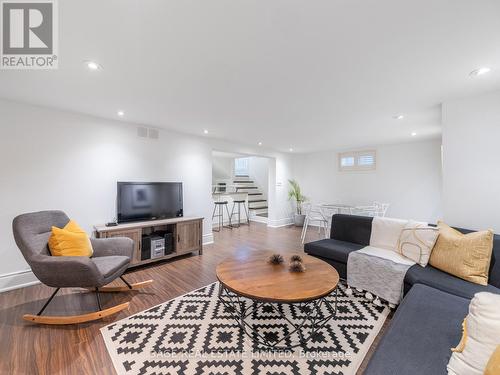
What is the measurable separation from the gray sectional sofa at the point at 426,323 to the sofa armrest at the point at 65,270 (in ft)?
7.45

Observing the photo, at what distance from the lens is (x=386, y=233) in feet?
9.02

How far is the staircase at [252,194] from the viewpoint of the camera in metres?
7.66

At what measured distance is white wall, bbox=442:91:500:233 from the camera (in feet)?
7.47

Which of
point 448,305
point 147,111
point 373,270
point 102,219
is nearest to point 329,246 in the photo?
Result: point 373,270

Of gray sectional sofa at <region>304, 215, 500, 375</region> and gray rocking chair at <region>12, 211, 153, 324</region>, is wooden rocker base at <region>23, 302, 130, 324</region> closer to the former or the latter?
gray rocking chair at <region>12, 211, 153, 324</region>

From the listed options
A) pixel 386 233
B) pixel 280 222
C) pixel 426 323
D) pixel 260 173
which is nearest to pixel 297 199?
pixel 280 222

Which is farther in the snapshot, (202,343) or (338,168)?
(338,168)

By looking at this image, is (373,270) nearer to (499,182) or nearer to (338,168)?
(499,182)

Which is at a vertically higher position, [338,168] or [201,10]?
[201,10]

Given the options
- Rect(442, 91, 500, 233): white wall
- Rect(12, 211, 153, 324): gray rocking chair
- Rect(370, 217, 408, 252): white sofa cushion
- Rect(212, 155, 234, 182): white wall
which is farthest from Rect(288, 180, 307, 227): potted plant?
Rect(12, 211, 153, 324): gray rocking chair

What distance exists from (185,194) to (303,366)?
3.43 m

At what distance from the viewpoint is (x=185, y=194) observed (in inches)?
169

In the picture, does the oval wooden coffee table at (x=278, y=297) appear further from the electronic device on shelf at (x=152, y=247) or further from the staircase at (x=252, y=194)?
the staircase at (x=252, y=194)

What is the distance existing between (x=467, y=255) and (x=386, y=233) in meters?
0.86
